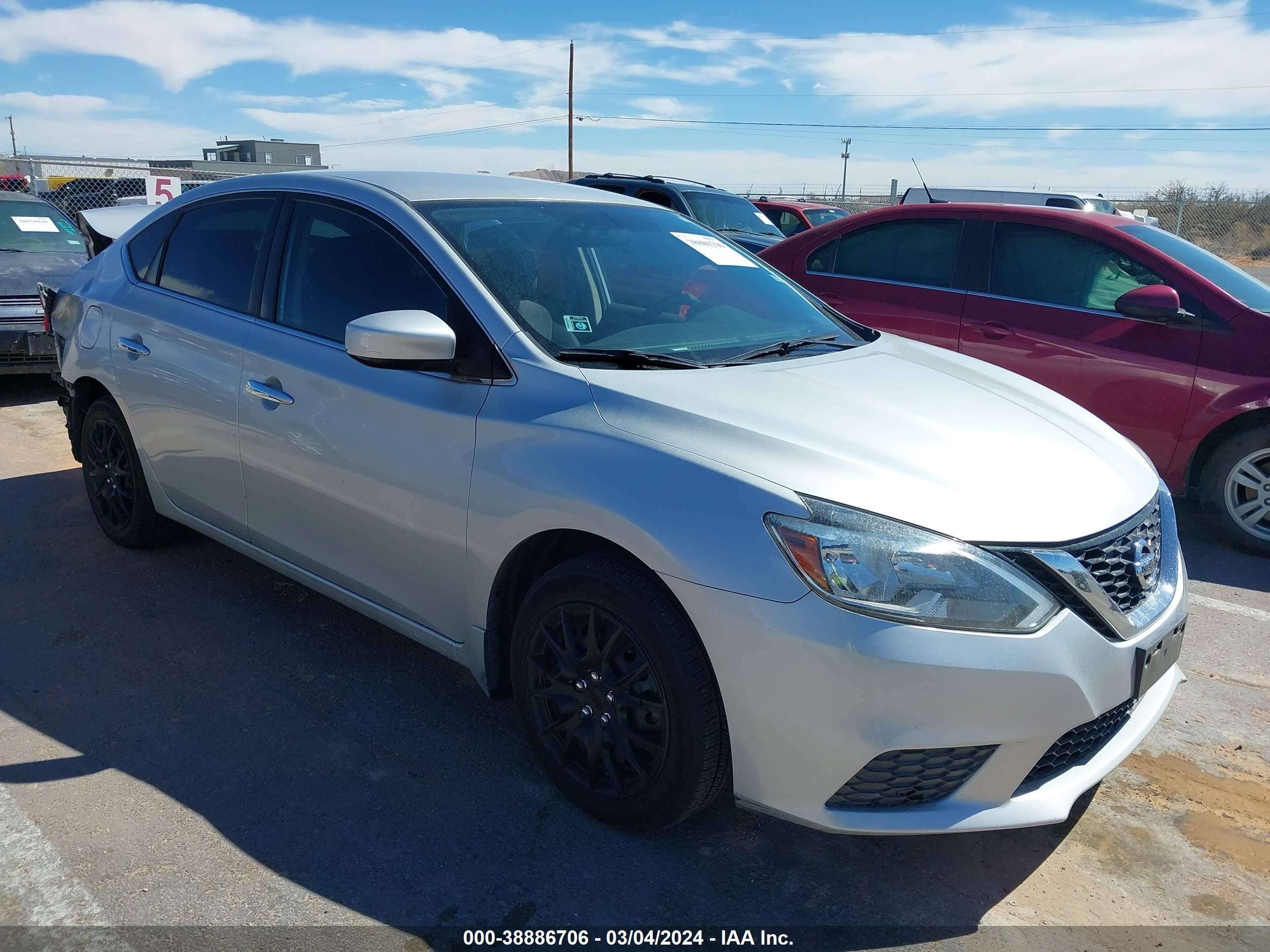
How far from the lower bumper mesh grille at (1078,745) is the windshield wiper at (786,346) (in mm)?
1366

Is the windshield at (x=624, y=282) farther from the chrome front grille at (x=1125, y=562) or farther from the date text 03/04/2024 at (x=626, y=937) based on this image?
the date text 03/04/2024 at (x=626, y=937)

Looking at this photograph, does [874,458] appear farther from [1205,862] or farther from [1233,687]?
[1233,687]

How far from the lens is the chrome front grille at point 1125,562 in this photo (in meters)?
2.42

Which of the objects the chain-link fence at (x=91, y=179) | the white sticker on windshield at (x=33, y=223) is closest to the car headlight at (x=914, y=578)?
the white sticker on windshield at (x=33, y=223)

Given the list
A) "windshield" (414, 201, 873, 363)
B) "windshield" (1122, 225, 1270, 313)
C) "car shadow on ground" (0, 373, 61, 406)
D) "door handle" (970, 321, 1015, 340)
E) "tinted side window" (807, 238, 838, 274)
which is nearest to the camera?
"windshield" (414, 201, 873, 363)

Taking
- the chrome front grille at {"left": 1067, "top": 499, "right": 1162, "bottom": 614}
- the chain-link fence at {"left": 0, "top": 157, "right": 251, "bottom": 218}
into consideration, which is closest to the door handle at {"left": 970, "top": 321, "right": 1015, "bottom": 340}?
the chrome front grille at {"left": 1067, "top": 499, "right": 1162, "bottom": 614}

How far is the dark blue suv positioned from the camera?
12.4m

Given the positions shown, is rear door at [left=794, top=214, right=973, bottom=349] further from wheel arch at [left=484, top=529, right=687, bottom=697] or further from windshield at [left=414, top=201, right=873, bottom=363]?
wheel arch at [left=484, top=529, right=687, bottom=697]

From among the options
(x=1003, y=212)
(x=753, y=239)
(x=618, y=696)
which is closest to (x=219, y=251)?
(x=618, y=696)

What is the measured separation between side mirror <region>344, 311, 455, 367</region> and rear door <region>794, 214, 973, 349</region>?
11.9 feet

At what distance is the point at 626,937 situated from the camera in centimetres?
239

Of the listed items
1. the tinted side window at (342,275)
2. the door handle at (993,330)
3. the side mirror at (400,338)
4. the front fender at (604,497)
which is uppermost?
the tinted side window at (342,275)

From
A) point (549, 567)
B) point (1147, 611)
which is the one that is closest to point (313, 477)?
point (549, 567)

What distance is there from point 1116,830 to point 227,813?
2483mm
